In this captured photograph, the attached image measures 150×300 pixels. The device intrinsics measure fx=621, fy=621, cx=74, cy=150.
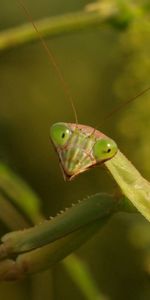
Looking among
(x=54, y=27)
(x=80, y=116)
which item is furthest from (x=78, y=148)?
(x=80, y=116)

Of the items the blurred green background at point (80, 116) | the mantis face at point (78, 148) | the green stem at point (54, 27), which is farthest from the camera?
the blurred green background at point (80, 116)

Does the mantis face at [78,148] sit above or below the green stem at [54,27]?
below

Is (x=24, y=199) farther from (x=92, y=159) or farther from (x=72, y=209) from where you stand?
(x=92, y=159)

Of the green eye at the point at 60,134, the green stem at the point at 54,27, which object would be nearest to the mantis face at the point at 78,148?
the green eye at the point at 60,134

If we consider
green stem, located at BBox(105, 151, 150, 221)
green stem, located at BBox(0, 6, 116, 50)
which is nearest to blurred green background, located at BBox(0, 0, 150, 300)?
green stem, located at BBox(0, 6, 116, 50)

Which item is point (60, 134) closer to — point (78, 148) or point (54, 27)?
point (78, 148)

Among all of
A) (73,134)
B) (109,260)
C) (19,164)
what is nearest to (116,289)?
(109,260)

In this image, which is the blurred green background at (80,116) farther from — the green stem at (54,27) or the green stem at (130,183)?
the green stem at (130,183)
